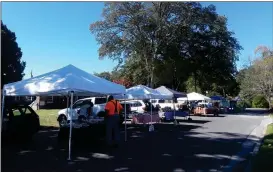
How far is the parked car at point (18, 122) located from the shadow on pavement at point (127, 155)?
456 millimetres

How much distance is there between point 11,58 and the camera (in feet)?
120

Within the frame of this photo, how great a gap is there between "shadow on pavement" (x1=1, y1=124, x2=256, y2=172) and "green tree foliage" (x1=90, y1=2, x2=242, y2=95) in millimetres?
25213

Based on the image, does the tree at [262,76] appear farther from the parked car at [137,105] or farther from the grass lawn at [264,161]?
the grass lawn at [264,161]

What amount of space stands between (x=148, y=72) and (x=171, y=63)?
346 cm

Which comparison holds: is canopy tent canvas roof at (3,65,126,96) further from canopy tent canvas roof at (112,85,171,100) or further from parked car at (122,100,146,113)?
parked car at (122,100,146,113)

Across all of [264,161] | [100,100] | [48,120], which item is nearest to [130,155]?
[264,161]

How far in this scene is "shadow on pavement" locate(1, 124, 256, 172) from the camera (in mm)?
8273

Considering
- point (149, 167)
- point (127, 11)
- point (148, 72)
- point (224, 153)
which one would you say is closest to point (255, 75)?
point (148, 72)

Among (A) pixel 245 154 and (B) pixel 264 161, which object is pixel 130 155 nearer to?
(A) pixel 245 154

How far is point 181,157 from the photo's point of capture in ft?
31.1

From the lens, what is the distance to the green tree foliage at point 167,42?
36.8 m

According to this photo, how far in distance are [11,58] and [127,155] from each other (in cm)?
3061

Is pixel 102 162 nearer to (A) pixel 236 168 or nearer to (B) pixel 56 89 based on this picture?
(B) pixel 56 89

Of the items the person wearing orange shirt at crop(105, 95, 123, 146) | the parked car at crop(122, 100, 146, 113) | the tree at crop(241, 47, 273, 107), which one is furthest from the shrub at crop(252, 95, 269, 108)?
the person wearing orange shirt at crop(105, 95, 123, 146)
